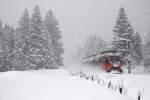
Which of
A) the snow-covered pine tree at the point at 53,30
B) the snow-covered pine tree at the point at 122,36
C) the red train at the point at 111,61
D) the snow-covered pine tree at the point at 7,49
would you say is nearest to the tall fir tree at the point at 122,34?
the snow-covered pine tree at the point at 122,36

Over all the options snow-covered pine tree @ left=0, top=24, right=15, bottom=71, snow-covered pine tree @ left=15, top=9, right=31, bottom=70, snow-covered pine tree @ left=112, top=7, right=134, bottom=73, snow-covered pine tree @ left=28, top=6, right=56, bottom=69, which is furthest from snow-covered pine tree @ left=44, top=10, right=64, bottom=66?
snow-covered pine tree @ left=112, top=7, right=134, bottom=73

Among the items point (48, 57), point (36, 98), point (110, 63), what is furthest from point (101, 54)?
point (36, 98)

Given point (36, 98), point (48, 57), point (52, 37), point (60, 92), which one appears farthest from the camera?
point (52, 37)

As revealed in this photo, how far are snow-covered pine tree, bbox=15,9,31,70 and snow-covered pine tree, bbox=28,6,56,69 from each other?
76 centimetres

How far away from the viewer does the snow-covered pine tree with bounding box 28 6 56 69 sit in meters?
35.5

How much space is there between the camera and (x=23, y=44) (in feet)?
119

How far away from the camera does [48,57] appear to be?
37.4 metres

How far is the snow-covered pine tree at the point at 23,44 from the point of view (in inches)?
1409

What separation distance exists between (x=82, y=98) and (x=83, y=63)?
27.0 metres

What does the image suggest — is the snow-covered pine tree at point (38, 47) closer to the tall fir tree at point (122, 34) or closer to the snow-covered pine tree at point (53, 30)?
the snow-covered pine tree at point (53, 30)

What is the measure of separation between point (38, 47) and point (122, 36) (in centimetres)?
1426

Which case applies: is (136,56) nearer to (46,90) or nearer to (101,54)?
(101,54)

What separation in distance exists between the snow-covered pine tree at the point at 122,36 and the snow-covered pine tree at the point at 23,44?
48.2 ft

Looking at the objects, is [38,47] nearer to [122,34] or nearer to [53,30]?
[53,30]
